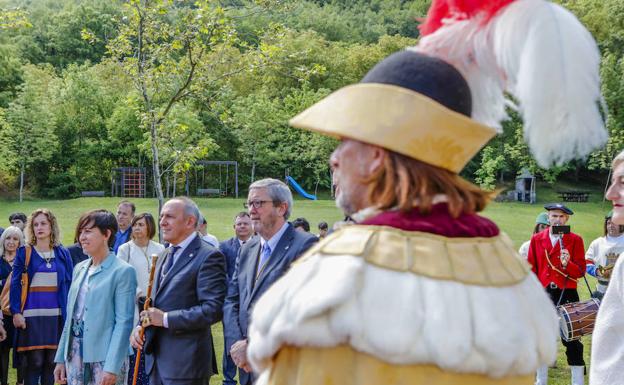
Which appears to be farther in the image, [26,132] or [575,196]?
[575,196]

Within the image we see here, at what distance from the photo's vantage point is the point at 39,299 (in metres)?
7.41

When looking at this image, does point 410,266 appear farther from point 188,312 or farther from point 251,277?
point 251,277


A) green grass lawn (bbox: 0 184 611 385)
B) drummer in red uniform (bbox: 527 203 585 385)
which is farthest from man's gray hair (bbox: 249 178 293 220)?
green grass lawn (bbox: 0 184 611 385)

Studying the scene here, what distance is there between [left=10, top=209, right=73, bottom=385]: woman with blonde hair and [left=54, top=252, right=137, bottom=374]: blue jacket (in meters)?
1.67

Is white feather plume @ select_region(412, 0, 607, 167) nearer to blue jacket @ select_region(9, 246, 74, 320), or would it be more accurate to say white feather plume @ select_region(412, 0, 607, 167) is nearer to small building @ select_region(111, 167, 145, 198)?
blue jacket @ select_region(9, 246, 74, 320)

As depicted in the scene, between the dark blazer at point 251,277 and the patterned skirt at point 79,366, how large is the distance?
3.60 ft

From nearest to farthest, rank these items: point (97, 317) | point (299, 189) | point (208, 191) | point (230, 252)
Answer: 1. point (97, 317)
2. point (230, 252)
3. point (208, 191)
4. point (299, 189)

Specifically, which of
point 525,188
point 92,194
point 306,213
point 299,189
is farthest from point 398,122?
point 525,188

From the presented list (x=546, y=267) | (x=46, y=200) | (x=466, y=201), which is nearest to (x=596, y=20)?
(x=46, y=200)

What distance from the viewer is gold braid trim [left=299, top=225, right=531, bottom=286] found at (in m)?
1.79

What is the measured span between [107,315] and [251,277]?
1213 millimetres

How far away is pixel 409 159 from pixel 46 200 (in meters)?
46.6

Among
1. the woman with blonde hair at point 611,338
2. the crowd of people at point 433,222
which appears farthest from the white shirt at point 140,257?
the crowd of people at point 433,222

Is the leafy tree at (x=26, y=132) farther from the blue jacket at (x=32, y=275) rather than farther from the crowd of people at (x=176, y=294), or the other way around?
the crowd of people at (x=176, y=294)
